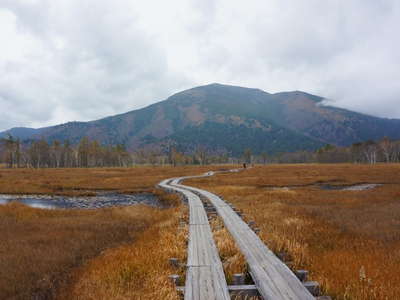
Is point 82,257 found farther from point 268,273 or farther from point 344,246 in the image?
point 344,246

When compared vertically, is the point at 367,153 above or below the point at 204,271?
above

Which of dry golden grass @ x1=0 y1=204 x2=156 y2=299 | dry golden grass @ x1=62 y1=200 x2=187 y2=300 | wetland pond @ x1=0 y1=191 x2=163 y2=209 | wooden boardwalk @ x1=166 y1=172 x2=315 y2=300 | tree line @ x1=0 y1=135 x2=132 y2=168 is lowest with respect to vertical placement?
wetland pond @ x1=0 y1=191 x2=163 y2=209

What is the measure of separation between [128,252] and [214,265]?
3999mm

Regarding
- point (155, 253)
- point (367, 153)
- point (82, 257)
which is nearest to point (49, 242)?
point (82, 257)

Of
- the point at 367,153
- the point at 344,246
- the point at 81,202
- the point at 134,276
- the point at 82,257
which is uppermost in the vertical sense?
the point at 367,153

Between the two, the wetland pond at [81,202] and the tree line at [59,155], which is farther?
the tree line at [59,155]

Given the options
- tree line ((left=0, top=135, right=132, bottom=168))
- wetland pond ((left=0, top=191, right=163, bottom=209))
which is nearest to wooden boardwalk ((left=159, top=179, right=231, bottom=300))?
wetland pond ((left=0, top=191, right=163, bottom=209))

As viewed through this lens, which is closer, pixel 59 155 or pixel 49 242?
pixel 49 242

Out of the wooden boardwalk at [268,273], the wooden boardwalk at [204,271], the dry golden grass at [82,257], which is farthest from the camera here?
the dry golden grass at [82,257]

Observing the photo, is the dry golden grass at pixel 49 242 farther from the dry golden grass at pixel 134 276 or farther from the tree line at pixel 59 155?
the tree line at pixel 59 155

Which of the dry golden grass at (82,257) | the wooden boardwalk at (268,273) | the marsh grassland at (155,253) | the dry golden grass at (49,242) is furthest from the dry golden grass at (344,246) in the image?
the dry golden grass at (49,242)

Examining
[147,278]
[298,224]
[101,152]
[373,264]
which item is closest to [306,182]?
[298,224]

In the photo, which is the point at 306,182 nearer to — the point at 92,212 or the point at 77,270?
the point at 92,212

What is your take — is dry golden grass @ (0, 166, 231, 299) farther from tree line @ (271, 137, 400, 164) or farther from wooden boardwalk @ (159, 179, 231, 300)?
tree line @ (271, 137, 400, 164)
